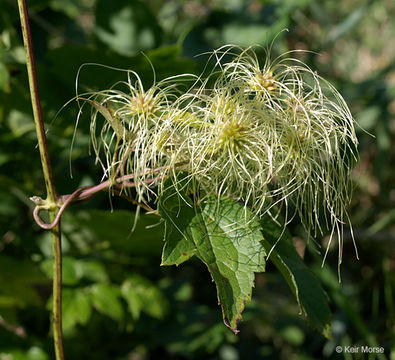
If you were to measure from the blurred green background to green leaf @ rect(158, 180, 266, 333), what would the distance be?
12cm

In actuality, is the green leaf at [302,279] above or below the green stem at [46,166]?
below

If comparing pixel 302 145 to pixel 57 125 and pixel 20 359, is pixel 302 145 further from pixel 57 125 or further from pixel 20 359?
pixel 20 359

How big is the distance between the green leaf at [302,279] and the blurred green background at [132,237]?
22 cm

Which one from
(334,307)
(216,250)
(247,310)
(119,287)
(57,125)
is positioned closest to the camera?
(216,250)

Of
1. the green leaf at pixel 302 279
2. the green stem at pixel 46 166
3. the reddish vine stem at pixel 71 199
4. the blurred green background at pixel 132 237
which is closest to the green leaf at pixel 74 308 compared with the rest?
the blurred green background at pixel 132 237

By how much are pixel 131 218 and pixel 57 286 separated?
0.33 metres

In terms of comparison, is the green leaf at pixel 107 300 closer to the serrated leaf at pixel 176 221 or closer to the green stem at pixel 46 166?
the green stem at pixel 46 166

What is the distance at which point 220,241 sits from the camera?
2.63 ft

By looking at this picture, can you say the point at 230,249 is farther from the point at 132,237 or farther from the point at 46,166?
the point at 132,237

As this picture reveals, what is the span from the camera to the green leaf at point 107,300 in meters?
1.31

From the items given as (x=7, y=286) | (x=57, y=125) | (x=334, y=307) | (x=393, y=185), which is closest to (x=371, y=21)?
(x=393, y=185)

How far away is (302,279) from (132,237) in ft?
1.68

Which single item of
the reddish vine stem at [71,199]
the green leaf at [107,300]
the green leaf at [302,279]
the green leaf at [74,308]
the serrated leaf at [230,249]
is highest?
the reddish vine stem at [71,199]

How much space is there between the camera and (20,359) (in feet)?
4.11
